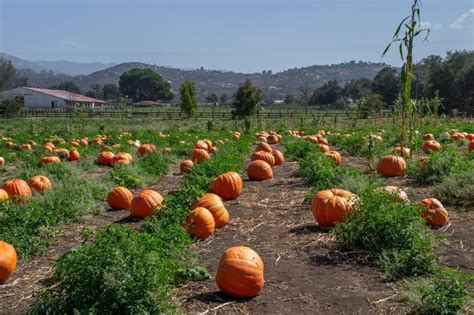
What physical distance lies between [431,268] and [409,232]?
58 cm

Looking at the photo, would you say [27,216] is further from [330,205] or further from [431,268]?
[431,268]

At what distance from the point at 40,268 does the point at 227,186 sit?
431 cm

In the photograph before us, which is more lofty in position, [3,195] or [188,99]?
[188,99]

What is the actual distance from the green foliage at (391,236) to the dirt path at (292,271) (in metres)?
0.19

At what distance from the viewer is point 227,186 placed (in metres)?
10.1

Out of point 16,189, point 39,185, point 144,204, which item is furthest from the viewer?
point 39,185

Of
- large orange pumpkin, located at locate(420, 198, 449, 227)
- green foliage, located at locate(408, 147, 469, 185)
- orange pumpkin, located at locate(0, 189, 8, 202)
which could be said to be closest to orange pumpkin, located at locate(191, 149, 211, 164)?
green foliage, located at locate(408, 147, 469, 185)

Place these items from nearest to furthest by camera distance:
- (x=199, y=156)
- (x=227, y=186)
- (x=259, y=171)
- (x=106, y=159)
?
(x=227, y=186), (x=259, y=171), (x=199, y=156), (x=106, y=159)

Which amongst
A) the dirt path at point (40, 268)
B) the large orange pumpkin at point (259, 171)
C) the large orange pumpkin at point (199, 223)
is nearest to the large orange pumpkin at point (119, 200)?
the dirt path at point (40, 268)

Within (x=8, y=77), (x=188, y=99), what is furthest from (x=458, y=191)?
(x=8, y=77)

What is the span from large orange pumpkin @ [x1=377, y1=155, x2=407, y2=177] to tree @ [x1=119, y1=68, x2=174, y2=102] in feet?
429

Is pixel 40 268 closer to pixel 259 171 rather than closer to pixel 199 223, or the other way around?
pixel 199 223

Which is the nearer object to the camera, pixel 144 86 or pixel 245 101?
pixel 245 101

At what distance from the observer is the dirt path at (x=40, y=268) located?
17.9 feet
